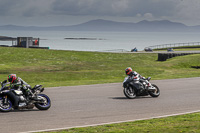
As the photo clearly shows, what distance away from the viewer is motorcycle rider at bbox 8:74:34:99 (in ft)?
45.0

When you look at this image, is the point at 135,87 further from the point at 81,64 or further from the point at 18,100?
the point at 81,64

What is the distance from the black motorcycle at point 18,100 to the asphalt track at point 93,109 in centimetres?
24

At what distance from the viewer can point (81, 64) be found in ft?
166


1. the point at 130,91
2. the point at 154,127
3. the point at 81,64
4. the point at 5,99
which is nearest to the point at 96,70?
the point at 81,64

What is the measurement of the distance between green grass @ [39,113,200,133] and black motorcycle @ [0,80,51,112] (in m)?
3.77

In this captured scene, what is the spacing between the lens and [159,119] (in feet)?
40.7

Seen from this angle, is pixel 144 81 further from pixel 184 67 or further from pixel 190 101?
pixel 184 67

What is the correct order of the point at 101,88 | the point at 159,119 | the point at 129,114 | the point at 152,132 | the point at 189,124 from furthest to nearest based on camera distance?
the point at 101,88
the point at 129,114
the point at 159,119
the point at 189,124
the point at 152,132

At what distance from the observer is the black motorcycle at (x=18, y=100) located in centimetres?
1353

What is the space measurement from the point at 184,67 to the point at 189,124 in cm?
3791

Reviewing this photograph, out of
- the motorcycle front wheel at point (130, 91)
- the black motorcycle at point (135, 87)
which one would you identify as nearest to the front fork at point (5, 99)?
the black motorcycle at point (135, 87)

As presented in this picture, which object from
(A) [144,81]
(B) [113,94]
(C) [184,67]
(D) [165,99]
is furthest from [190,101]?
(C) [184,67]

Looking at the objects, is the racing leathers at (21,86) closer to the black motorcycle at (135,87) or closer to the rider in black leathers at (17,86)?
the rider in black leathers at (17,86)

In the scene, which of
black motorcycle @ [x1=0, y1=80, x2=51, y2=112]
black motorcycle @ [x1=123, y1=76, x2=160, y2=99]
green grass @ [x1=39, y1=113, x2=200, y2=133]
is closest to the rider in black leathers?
black motorcycle @ [x1=0, y1=80, x2=51, y2=112]
